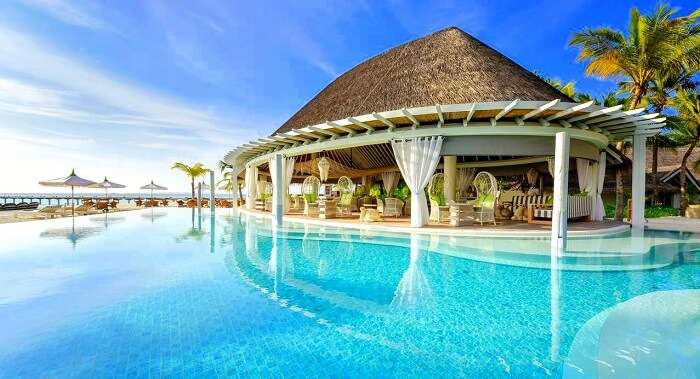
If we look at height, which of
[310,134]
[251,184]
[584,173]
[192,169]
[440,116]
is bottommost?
[251,184]

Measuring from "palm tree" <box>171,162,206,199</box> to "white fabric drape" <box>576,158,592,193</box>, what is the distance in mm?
26747

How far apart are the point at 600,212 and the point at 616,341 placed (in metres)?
11.8

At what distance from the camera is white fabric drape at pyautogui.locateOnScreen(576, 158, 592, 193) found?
455 inches

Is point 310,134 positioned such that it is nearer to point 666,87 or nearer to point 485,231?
point 485,231

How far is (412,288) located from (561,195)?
4749 mm

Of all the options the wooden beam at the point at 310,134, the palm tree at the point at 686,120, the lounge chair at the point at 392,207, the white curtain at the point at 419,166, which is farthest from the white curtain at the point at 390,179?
the palm tree at the point at 686,120

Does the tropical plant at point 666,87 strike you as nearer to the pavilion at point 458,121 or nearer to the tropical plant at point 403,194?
the pavilion at point 458,121

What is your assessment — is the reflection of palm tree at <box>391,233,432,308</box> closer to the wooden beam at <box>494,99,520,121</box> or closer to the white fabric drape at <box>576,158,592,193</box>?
the wooden beam at <box>494,99,520,121</box>

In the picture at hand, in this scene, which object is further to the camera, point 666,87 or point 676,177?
point 676,177

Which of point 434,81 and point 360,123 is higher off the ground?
point 434,81

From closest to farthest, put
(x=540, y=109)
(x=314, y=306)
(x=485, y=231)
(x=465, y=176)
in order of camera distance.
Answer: (x=314, y=306), (x=540, y=109), (x=485, y=231), (x=465, y=176)

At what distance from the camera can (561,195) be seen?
7.05m

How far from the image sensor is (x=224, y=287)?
427 cm

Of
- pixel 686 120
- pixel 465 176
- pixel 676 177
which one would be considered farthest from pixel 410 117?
pixel 676 177
